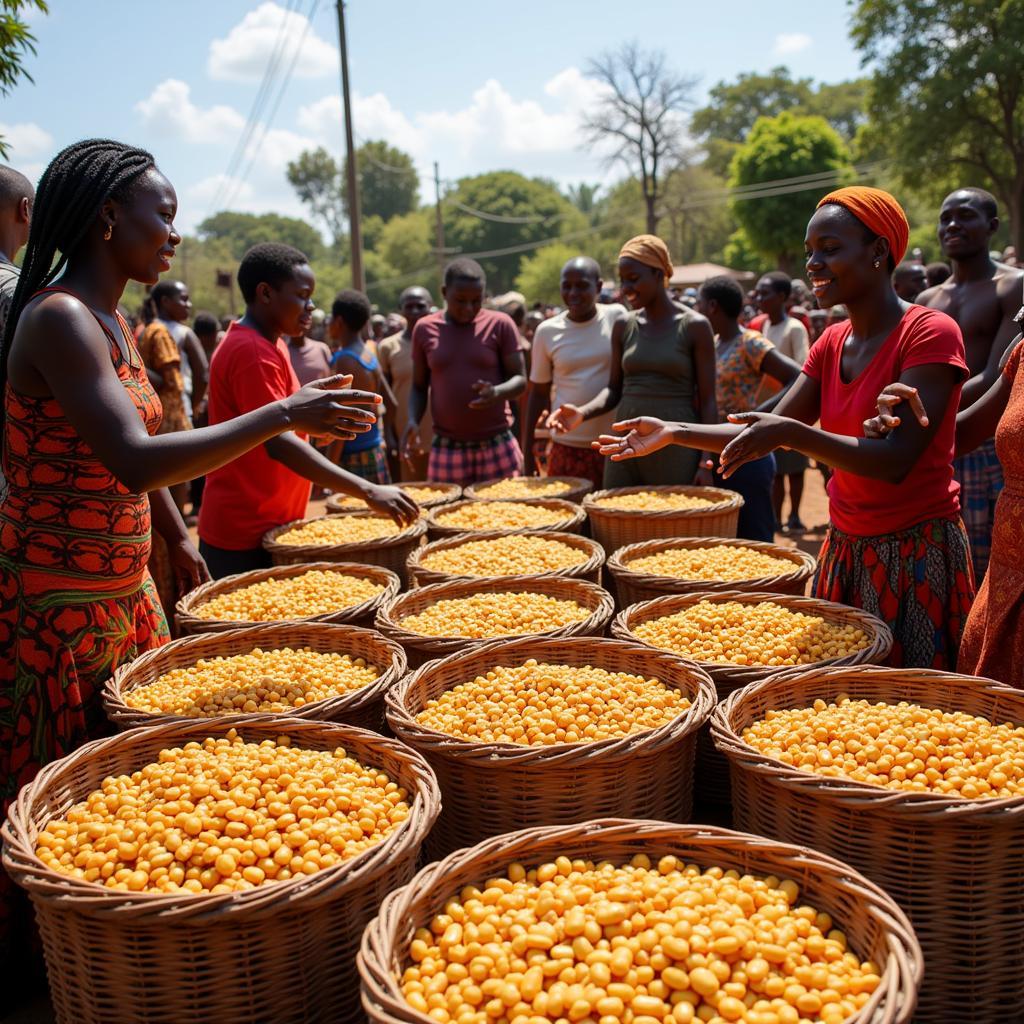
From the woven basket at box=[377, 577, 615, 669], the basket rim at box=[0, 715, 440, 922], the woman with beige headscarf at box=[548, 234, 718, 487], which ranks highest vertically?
the woman with beige headscarf at box=[548, 234, 718, 487]

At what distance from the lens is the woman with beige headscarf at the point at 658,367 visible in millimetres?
4723

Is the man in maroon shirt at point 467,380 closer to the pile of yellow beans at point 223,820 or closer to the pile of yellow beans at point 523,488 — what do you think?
the pile of yellow beans at point 523,488

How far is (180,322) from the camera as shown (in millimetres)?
7934

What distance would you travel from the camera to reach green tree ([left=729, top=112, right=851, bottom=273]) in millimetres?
34031

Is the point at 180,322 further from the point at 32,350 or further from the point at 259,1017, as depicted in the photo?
the point at 259,1017

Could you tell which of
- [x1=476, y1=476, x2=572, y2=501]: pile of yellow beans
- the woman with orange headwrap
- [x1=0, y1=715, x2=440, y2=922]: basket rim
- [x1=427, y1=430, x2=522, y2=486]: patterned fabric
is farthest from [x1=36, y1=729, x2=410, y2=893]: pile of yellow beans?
[x1=427, y1=430, x2=522, y2=486]: patterned fabric

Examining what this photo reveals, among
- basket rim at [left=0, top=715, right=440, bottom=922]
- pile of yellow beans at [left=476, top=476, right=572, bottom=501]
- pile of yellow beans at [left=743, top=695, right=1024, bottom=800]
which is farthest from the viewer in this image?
pile of yellow beans at [left=476, top=476, right=572, bottom=501]

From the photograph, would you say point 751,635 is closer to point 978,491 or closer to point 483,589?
point 483,589

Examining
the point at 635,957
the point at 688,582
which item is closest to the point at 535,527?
the point at 688,582

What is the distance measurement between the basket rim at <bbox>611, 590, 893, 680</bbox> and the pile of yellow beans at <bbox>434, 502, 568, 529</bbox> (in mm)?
1248

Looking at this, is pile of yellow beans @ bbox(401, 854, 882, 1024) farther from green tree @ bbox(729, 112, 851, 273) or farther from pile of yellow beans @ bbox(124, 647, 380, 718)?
green tree @ bbox(729, 112, 851, 273)

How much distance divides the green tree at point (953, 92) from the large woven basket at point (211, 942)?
26226 millimetres

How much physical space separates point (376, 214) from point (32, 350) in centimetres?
9071

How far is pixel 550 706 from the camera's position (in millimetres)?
2307
